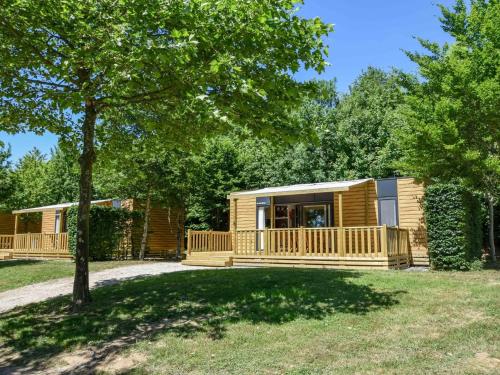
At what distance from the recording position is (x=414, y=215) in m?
15.4

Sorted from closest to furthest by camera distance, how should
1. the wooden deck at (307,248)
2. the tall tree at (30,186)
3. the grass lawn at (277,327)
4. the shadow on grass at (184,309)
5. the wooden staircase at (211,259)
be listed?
1. the grass lawn at (277,327)
2. the shadow on grass at (184,309)
3. the wooden deck at (307,248)
4. the wooden staircase at (211,259)
5. the tall tree at (30,186)

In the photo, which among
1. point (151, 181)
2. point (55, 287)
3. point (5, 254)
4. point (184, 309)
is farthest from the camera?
point (5, 254)

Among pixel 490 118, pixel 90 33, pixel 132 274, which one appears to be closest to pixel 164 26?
pixel 90 33

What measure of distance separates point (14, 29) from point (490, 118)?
12583mm

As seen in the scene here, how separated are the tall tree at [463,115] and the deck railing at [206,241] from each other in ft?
24.2

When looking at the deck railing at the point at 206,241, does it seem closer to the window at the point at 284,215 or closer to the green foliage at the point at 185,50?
the window at the point at 284,215

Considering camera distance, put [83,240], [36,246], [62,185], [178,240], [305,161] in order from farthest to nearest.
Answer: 1. [62,185]
2. [305,161]
3. [36,246]
4. [178,240]
5. [83,240]

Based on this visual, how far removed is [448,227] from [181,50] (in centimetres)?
933

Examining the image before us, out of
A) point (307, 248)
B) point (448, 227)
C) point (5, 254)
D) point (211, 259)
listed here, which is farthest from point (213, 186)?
point (448, 227)

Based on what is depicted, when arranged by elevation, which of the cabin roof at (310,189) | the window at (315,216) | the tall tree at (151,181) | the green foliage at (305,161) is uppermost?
the green foliage at (305,161)

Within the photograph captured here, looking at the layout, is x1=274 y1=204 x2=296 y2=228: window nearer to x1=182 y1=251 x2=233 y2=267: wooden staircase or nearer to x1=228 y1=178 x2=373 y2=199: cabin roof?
x1=228 y1=178 x2=373 y2=199: cabin roof

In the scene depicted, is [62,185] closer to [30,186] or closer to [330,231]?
[30,186]

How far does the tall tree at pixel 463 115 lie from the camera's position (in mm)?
13250

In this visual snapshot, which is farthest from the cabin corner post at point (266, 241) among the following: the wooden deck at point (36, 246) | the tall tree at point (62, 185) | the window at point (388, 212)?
the tall tree at point (62, 185)
